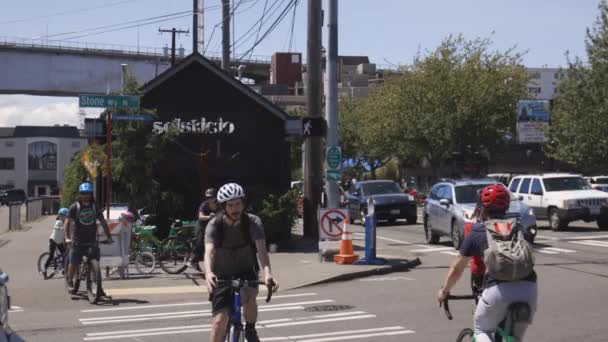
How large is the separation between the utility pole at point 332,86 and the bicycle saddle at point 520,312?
13351 millimetres

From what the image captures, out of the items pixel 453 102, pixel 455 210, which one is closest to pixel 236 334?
pixel 455 210

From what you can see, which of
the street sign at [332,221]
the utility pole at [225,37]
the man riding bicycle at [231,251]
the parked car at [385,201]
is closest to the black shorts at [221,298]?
the man riding bicycle at [231,251]

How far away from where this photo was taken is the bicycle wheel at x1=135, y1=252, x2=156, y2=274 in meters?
18.2

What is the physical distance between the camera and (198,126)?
2430 cm

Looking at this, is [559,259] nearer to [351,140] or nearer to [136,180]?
[136,180]

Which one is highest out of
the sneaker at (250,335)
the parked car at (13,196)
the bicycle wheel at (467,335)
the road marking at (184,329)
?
the bicycle wheel at (467,335)

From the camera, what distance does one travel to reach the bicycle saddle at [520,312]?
5984 mm

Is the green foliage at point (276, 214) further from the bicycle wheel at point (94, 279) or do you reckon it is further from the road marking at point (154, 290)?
the bicycle wheel at point (94, 279)

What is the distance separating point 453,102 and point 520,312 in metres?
46.2

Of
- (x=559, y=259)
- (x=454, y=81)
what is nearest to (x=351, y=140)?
(x=454, y=81)

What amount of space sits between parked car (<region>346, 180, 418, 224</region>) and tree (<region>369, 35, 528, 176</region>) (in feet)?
57.2

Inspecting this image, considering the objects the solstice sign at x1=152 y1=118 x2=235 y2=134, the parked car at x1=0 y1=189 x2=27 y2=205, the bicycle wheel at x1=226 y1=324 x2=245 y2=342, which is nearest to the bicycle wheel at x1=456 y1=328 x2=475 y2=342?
the bicycle wheel at x1=226 y1=324 x2=245 y2=342

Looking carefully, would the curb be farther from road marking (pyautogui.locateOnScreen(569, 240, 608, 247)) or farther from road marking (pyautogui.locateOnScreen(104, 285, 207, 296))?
road marking (pyautogui.locateOnScreen(569, 240, 608, 247))

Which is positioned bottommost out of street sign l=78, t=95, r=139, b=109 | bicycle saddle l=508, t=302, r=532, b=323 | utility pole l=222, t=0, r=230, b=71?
bicycle saddle l=508, t=302, r=532, b=323
